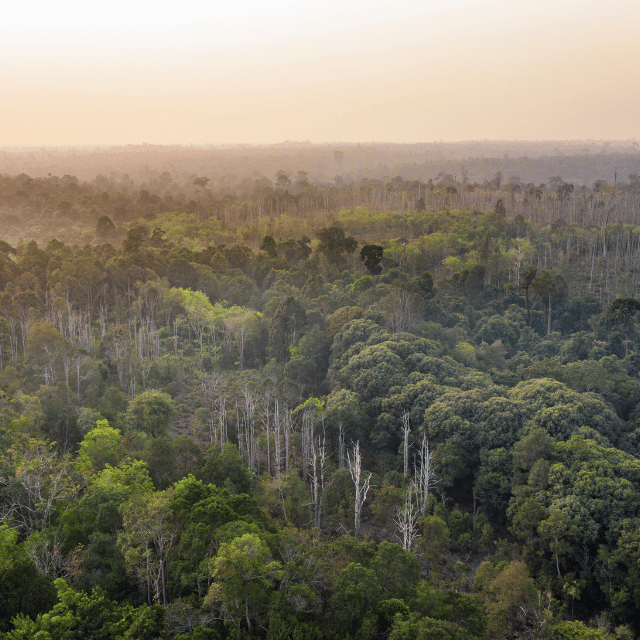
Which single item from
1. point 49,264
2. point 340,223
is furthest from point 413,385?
point 340,223

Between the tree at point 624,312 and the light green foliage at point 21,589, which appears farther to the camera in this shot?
the tree at point 624,312

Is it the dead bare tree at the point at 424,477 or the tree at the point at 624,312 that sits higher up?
the tree at the point at 624,312

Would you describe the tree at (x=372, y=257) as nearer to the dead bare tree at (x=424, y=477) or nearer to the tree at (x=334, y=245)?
the tree at (x=334, y=245)

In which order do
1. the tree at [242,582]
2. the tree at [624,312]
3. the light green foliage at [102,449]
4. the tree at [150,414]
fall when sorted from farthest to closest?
the tree at [624,312] < the tree at [150,414] < the light green foliage at [102,449] < the tree at [242,582]

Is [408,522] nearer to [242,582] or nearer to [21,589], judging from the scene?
[242,582]

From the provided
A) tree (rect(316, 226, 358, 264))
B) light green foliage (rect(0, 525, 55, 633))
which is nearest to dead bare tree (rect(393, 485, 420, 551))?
light green foliage (rect(0, 525, 55, 633))

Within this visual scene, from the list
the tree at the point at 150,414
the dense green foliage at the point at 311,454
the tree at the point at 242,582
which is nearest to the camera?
the tree at the point at 242,582

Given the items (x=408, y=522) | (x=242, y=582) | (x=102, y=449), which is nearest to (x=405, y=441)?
(x=408, y=522)

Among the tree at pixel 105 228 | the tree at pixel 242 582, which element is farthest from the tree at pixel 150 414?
the tree at pixel 105 228

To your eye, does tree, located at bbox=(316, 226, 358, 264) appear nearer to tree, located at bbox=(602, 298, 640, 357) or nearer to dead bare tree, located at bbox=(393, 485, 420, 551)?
tree, located at bbox=(602, 298, 640, 357)

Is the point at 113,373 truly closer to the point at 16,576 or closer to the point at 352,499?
the point at 352,499
